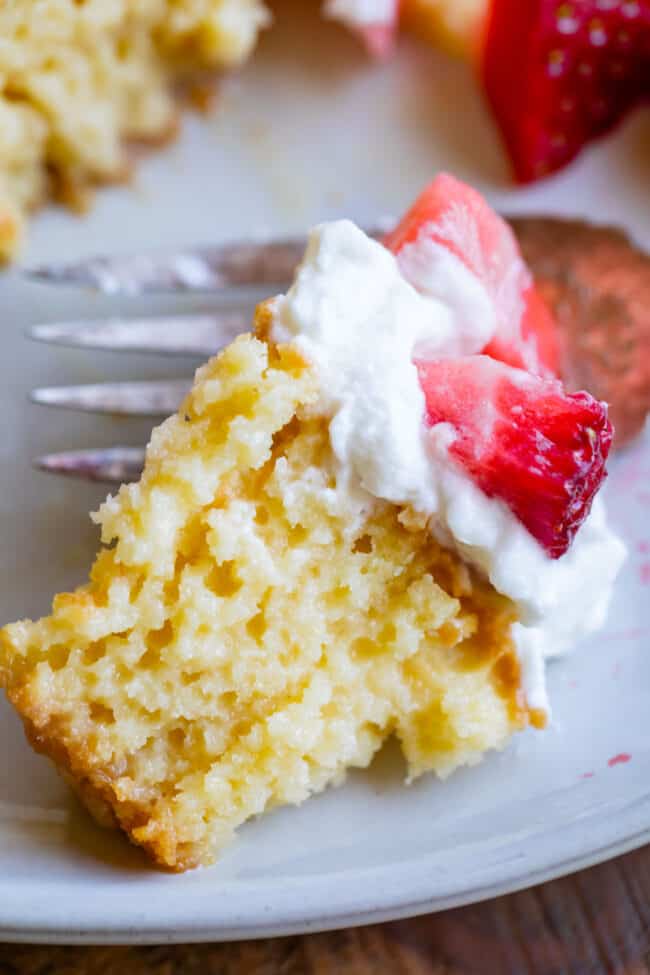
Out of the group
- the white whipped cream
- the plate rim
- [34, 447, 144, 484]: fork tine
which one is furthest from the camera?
the white whipped cream

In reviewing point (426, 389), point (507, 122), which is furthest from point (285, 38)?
point (426, 389)

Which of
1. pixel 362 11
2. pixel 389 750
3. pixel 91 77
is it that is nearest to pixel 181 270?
pixel 91 77

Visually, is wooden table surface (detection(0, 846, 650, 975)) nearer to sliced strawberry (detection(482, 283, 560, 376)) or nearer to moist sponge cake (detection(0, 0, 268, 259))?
sliced strawberry (detection(482, 283, 560, 376))

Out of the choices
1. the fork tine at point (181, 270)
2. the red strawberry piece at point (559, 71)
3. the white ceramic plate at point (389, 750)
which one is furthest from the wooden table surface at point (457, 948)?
the red strawberry piece at point (559, 71)

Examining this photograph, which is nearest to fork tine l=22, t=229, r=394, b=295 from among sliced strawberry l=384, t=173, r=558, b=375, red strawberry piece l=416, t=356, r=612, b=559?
sliced strawberry l=384, t=173, r=558, b=375

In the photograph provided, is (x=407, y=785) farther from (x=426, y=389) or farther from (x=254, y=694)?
(x=426, y=389)

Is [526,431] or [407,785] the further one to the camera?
[407,785]
